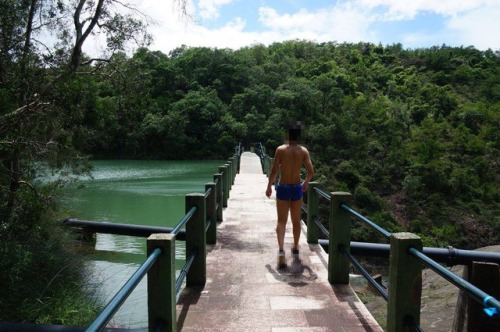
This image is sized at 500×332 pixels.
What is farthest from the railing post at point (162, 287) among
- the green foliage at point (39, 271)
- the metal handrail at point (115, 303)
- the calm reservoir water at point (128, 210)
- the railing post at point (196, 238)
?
the calm reservoir water at point (128, 210)

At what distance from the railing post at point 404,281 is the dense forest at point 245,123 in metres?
4.77

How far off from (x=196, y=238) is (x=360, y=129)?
4375 centimetres

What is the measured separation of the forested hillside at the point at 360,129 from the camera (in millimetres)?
35156

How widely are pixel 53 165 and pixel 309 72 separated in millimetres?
64026

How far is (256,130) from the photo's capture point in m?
47.7

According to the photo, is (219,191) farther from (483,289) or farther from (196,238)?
(483,289)

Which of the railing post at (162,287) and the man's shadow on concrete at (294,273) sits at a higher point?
the railing post at (162,287)

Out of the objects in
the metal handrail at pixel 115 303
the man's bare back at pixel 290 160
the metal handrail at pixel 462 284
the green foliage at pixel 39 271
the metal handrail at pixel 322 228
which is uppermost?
the man's bare back at pixel 290 160

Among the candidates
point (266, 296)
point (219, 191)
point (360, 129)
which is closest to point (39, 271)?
point (219, 191)

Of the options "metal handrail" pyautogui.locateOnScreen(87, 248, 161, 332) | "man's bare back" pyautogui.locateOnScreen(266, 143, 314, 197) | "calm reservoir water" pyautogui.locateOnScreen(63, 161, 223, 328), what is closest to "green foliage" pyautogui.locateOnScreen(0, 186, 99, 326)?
"calm reservoir water" pyautogui.locateOnScreen(63, 161, 223, 328)

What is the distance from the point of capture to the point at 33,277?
6633 millimetres

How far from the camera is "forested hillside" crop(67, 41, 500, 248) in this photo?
35.2 m

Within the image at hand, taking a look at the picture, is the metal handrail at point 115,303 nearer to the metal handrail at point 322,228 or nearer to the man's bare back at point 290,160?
the man's bare back at point 290,160

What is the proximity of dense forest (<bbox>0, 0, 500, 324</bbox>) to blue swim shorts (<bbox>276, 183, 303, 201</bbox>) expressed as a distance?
11.6 feet
